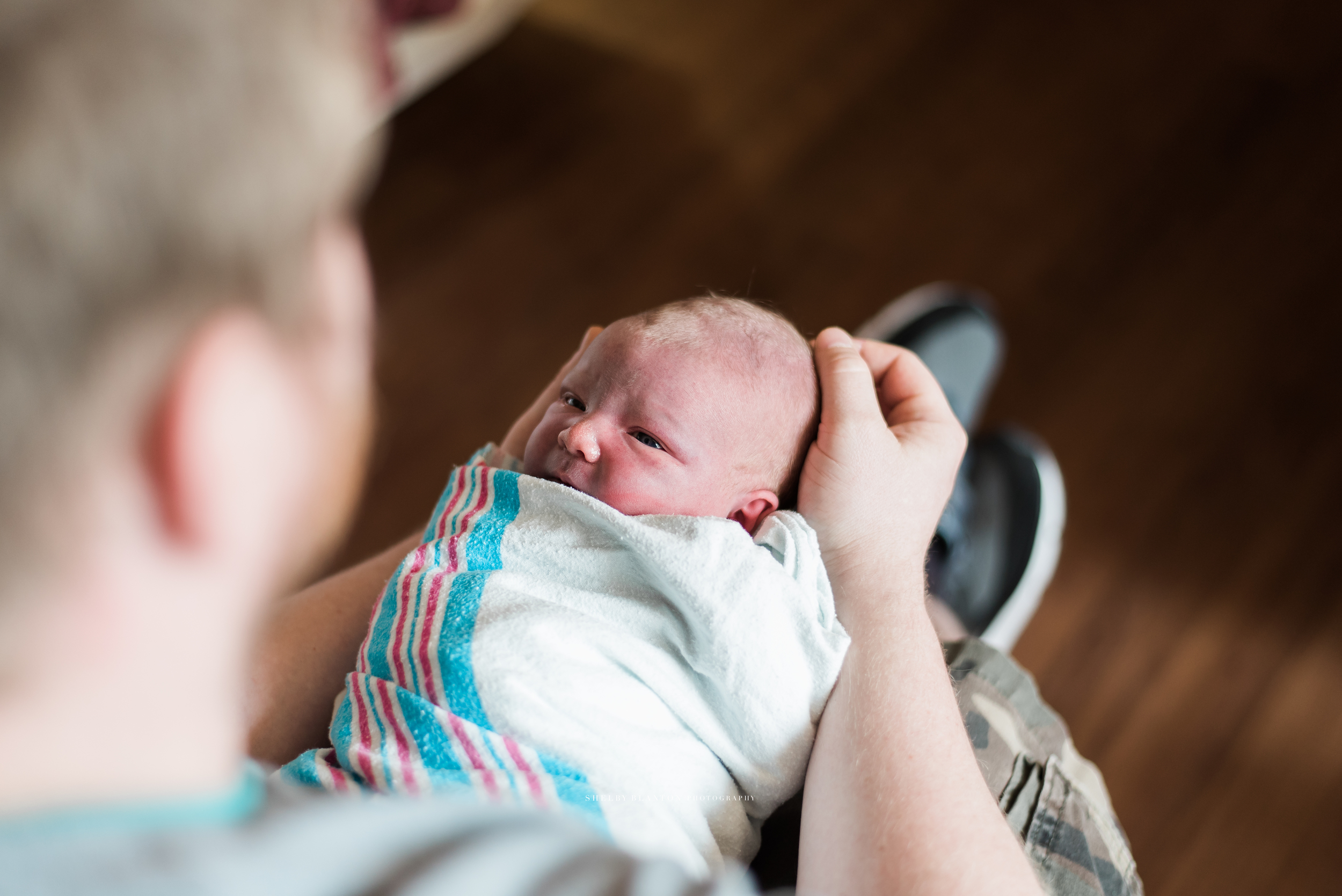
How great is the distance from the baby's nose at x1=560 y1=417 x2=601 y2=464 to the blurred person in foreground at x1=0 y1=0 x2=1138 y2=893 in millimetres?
343

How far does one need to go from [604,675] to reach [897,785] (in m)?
0.22

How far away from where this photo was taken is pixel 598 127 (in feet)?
6.61

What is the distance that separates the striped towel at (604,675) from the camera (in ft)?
2.14

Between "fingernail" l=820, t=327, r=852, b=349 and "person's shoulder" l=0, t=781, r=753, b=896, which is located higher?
"fingernail" l=820, t=327, r=852, b=349

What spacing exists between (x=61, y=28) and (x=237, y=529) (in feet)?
0.56

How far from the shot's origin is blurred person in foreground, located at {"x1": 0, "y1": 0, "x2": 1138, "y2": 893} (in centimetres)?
28

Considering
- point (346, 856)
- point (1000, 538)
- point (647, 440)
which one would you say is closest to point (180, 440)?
point (346, 856)

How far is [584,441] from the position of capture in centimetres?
79

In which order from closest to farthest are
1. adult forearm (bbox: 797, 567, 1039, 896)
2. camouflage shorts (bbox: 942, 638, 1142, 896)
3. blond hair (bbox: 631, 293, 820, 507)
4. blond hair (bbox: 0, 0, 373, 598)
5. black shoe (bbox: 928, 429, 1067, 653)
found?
blond hair (bbox: 0, 0, 373, 598) → adult forearm (bbox: 797, 567, 1039, 896) → camouflage shorts (bbox: 942, 638, 1142, 896) → blond hair (bbox: 631, 293, 820, 507) → black shoe (bbox: 928, 429, 1067, 653)

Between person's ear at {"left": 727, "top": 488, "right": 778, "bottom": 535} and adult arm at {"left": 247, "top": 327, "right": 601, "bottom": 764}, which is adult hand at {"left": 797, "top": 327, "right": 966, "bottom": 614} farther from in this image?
adult arm at {"left": 247, "top": 327, "right": 601, "bottom": 764}

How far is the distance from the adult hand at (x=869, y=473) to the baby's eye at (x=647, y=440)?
129mm

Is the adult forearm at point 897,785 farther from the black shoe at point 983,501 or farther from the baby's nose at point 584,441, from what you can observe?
the black shoe at point 983,501

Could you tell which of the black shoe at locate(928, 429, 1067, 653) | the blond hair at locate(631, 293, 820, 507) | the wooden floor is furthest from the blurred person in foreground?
the wooden floor

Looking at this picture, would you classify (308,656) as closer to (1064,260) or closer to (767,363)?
(767,363)
